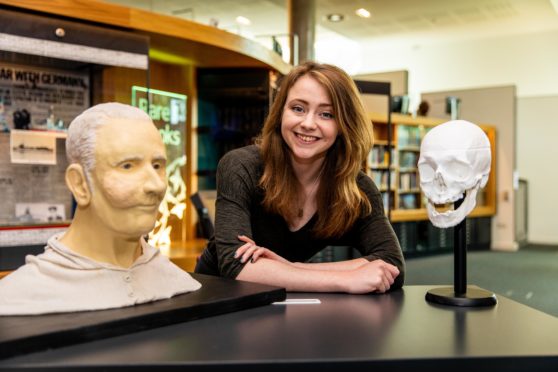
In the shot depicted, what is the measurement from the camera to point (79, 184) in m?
1.20

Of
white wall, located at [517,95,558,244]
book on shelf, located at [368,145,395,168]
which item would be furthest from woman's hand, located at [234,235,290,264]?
white wall, located at [517,95,558,244]

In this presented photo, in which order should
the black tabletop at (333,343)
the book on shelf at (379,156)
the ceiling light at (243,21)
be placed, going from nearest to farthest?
the black tabletop at (333,343) → the book on shelf at (379,156) → the ceiling light at (243,21)

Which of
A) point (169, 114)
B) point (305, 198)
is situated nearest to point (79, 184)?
point (305, 198)

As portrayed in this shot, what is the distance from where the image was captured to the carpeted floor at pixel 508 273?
5.33 m

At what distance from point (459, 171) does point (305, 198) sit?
1.87ft

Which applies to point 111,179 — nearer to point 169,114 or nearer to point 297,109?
point 297,109

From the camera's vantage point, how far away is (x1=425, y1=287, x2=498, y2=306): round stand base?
4.68ft

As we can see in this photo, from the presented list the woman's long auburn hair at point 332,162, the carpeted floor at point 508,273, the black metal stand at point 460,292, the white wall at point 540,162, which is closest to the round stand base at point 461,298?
the black metal stand at point 460,292

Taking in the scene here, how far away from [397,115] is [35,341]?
24.6 ft

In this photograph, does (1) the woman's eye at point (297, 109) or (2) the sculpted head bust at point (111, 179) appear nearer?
(2) the sculpted head bust at point (111, 179)

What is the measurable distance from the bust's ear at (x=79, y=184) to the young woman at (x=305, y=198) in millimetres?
540

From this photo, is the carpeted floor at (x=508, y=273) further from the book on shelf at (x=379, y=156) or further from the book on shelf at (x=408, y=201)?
the book on shelf at (x=379, y=156)

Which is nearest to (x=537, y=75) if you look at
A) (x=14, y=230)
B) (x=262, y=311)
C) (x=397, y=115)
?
(x=397, y=115)

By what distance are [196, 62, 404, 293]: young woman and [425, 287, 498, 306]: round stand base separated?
5.9 inches
